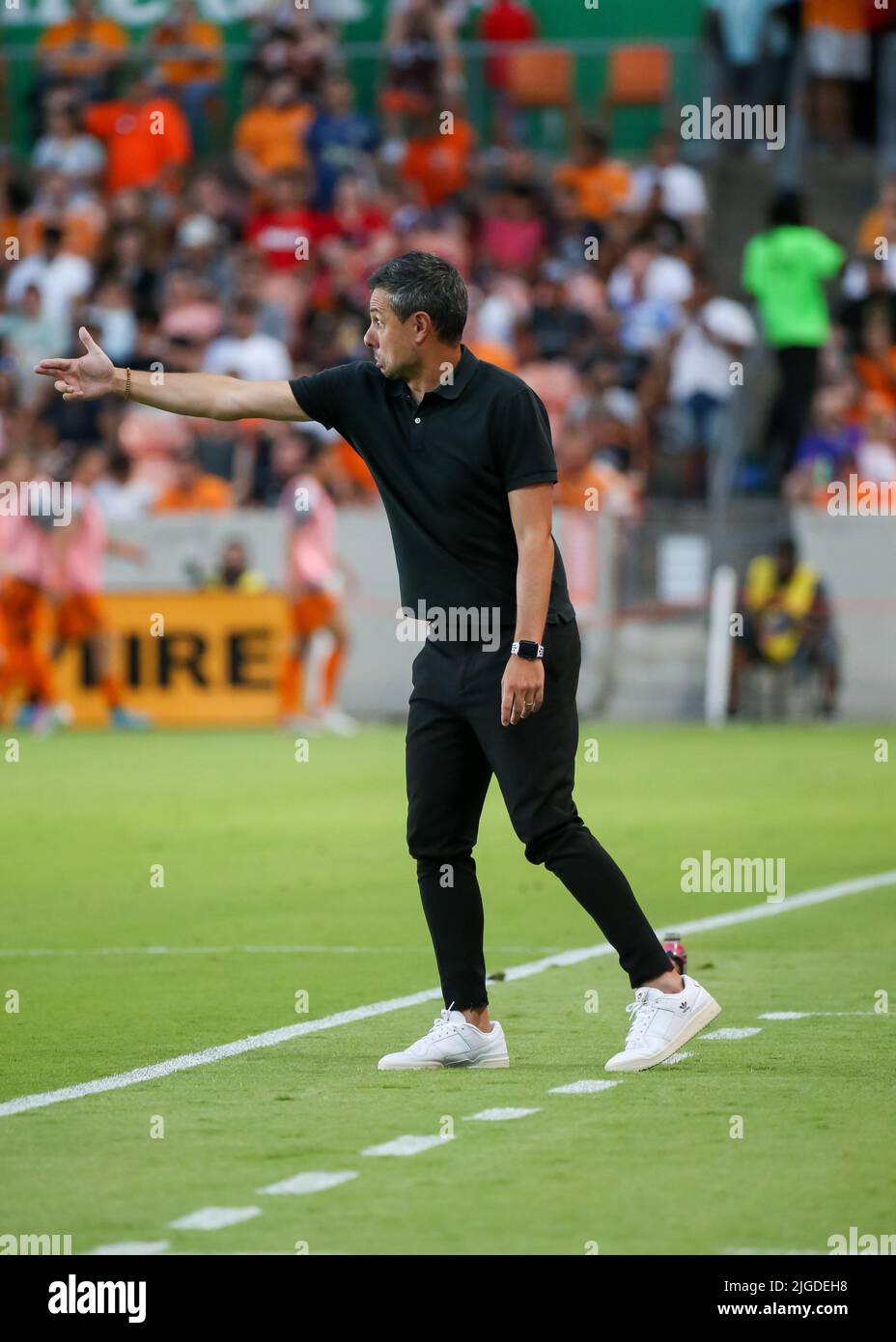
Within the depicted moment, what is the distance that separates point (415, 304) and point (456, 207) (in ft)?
62.7

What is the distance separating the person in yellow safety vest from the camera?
22.5m

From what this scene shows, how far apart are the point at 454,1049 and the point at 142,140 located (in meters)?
21.0

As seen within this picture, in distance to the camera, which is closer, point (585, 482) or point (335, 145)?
point (585, 482)

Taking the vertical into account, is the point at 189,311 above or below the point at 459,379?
above

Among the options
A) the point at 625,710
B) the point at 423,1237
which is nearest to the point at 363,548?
the point at 625,710

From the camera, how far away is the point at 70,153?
27688 mm

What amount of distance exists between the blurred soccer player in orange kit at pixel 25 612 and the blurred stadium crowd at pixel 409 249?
42.2 inches

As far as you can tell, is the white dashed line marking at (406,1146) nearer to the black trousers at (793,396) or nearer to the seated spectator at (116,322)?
the black trousers at (793,396)

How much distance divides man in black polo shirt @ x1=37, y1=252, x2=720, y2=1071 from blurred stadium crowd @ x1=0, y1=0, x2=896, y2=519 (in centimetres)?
1551

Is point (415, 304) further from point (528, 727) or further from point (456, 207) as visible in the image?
point (456, 207)

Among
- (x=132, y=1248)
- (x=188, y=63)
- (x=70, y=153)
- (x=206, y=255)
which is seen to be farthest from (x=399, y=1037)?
(x=188, y=63)

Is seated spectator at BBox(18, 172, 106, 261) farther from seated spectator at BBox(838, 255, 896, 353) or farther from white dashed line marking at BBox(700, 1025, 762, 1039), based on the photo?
white dashed line marking at BBox(700, 1025, 762, 1039)

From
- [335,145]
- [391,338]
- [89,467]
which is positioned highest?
[335,145]

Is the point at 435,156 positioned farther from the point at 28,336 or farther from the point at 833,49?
the point at 28,336
